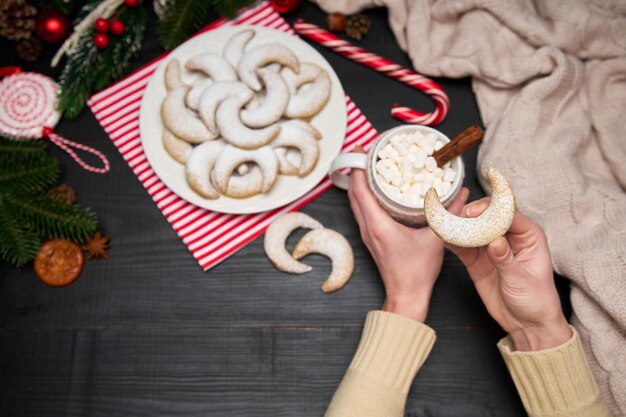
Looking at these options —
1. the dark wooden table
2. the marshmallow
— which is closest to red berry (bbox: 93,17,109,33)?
the dark wooden table

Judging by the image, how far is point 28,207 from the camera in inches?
44.7

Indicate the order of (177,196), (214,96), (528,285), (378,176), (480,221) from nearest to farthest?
(480,221) < (528,285) < (378,176) < (214,96) < (177,196)

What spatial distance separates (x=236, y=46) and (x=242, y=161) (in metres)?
0.27

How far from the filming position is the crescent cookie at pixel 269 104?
112cm

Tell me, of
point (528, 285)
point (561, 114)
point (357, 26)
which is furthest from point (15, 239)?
point (561, 114)

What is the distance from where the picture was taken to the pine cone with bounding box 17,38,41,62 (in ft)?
4.15

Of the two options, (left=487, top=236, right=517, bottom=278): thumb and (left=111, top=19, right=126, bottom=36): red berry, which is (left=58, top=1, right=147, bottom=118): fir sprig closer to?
(left=111, top=19, right=126, bottom=36): red berry

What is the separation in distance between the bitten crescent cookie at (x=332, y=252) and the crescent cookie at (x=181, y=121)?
1.01 feet

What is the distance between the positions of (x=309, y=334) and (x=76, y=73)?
2.62 ft

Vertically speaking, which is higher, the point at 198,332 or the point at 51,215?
the point at 51,215

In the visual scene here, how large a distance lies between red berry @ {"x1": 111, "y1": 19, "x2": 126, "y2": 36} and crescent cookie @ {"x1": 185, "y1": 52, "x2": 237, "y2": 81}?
7.5 inches

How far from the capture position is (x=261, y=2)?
1.32 m

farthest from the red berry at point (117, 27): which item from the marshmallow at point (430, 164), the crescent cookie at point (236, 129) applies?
the marshmallow at point (430, 164)

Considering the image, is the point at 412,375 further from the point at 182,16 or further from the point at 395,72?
the point at 182,16
